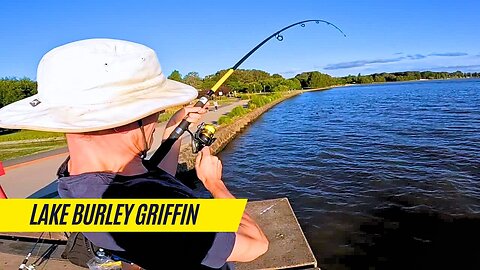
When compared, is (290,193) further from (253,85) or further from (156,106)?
(253,85)

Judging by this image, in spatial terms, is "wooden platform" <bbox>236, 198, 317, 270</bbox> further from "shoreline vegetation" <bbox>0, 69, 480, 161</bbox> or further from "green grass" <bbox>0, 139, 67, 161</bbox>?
"green grass" <bbox>0, 139, 67, 161</bbox>

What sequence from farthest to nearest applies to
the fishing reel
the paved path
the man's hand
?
the paved path, the fishing reel, the man's hand

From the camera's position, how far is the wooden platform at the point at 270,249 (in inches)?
193

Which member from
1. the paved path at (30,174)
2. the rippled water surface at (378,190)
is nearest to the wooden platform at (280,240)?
the rippled water surface at (378,190)

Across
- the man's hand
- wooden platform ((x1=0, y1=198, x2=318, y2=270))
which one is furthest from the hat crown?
wooden platform ((x1=0, y1=198, x2=318, y2=270))

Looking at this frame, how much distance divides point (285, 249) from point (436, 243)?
460cm

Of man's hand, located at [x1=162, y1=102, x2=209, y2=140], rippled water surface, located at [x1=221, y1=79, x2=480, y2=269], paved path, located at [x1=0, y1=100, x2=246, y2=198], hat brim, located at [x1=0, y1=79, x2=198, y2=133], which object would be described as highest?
hat brim, located at [x1=0, y1=79, x2=198, y2=133]

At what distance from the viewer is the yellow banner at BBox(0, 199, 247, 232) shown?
1.23m

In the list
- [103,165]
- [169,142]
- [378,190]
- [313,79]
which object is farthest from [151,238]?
[313,79]

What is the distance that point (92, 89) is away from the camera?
129 centimetres

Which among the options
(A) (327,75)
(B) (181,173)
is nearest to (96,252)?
(B) (181,173)

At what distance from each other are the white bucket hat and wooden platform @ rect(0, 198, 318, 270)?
3.70 metres

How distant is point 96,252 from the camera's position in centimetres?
157

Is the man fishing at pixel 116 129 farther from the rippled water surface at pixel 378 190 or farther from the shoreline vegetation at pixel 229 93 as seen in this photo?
the rippled water surface at pixel 378 190
